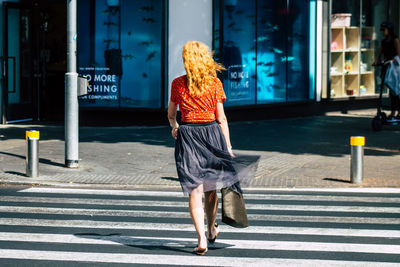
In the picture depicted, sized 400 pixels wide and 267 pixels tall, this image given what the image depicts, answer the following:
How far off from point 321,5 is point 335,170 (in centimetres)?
965

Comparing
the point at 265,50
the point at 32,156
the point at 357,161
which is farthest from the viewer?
the point at 265,50

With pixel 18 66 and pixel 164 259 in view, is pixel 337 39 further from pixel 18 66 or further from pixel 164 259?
pixel 164 259

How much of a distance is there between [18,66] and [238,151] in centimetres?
752

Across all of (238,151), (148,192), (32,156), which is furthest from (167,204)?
(238,151)

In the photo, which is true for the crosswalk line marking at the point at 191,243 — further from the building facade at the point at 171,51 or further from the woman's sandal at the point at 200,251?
the building facade at the point at 171,51

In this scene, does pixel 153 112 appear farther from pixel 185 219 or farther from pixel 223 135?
pixel 223 135

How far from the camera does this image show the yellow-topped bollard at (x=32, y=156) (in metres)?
11.3

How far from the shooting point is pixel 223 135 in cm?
678

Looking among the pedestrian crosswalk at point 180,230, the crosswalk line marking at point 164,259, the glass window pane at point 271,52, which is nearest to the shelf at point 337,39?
the glass window pane at point 271,52

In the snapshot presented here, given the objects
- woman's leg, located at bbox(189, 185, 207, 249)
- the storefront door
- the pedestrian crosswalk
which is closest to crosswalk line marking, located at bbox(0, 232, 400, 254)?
the pedestrian crosswalk

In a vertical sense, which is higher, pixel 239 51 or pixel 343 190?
pixel 239 51

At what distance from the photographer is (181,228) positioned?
7.80 meters

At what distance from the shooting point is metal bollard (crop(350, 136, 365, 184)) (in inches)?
428

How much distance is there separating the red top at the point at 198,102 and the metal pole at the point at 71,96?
19.0 feet
